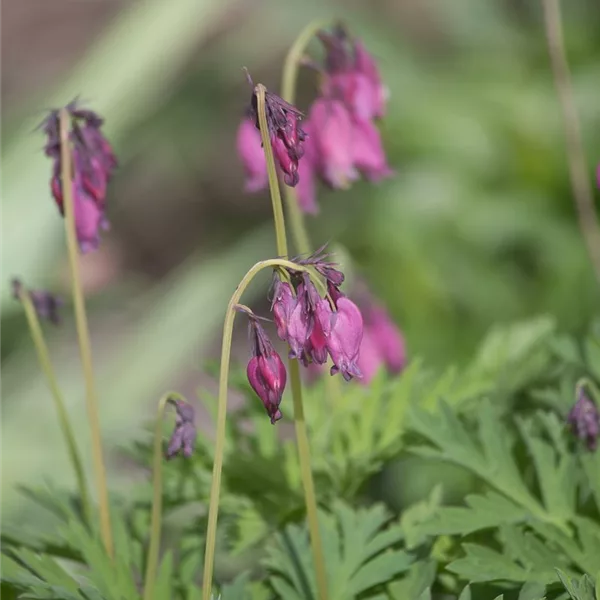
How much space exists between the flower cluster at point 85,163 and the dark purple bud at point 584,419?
0.81 m

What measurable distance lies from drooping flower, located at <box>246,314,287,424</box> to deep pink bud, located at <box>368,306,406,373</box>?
1124 mm

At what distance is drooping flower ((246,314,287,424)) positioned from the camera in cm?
125

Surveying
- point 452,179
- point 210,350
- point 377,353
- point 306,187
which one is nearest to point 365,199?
point 452,179

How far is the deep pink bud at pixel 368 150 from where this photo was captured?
79.4 inches

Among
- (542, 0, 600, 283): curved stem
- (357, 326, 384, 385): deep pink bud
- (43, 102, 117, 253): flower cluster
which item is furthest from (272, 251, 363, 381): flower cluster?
(542, 0, 600, 283): curved stem

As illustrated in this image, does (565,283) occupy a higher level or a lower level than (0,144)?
lower

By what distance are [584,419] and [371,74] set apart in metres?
0.79

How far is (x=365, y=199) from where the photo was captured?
178 inches

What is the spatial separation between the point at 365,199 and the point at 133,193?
2.00 meters

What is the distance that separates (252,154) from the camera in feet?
6.41

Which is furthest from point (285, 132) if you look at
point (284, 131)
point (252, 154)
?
point (252, 154)

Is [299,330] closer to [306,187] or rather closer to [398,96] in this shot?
[306,187]

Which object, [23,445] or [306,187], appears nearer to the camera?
[306,187]

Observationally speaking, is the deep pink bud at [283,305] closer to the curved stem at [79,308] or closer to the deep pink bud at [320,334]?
the deep pink bud at [320,334]
